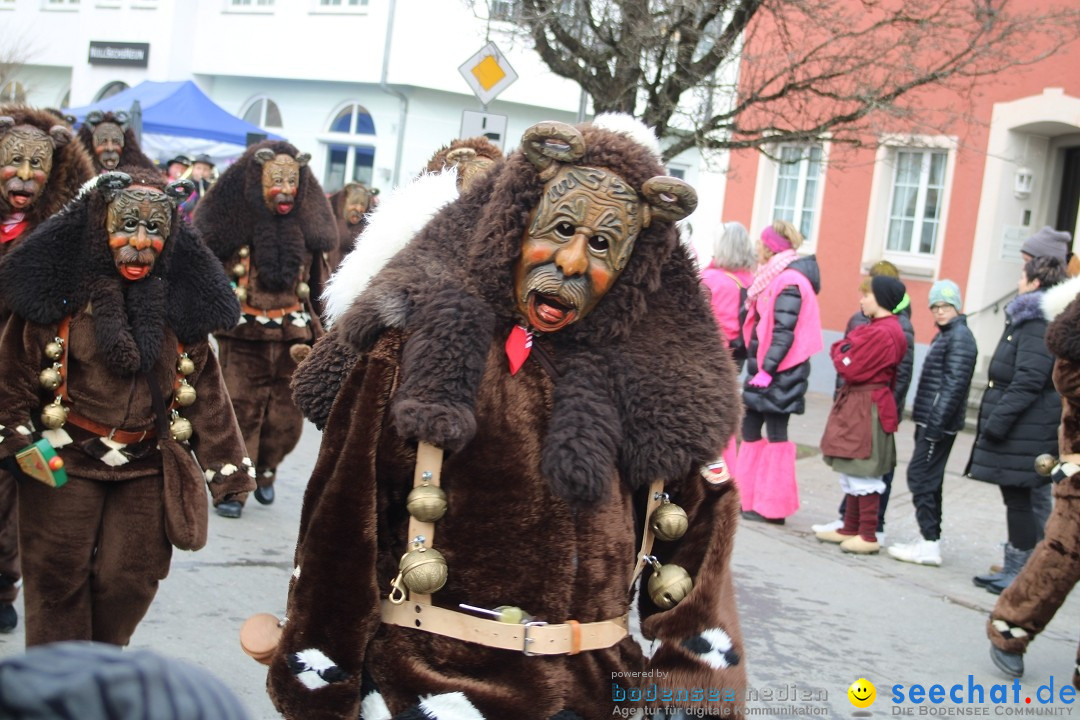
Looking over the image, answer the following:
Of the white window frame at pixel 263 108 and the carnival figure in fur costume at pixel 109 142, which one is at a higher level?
the white window frame at pixel 263 108

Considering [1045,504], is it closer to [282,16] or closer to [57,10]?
[282,16]

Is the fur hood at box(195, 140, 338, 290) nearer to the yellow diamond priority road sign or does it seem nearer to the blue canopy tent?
the yellow diamond priority road sign

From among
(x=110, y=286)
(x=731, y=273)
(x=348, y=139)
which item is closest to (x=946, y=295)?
(x=731, y=273)

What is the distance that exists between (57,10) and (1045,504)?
90.8 feet

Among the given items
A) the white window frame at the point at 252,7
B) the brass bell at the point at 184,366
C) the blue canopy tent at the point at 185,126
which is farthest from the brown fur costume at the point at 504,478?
the white window frame at the point at 252,7

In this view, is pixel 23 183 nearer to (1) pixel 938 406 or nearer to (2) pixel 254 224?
(2) pixel 254 224

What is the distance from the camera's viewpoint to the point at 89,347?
4055 millimetres

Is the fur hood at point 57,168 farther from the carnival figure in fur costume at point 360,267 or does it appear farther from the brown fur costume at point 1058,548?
the brown fur costume at point 1058,548

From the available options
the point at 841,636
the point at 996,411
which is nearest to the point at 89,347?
the point at 841,636

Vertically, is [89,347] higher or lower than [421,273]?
lower

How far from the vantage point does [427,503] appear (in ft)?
7.98

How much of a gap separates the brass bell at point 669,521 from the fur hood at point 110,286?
83.5 inches

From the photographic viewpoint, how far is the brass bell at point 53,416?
3982 mm

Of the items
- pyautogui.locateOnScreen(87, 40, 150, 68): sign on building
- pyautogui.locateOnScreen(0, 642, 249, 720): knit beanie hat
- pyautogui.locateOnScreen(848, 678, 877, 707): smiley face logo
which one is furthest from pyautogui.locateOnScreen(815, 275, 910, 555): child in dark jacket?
pyautogui.locateOnScreen(87, 40, 150, 68): sign on building
